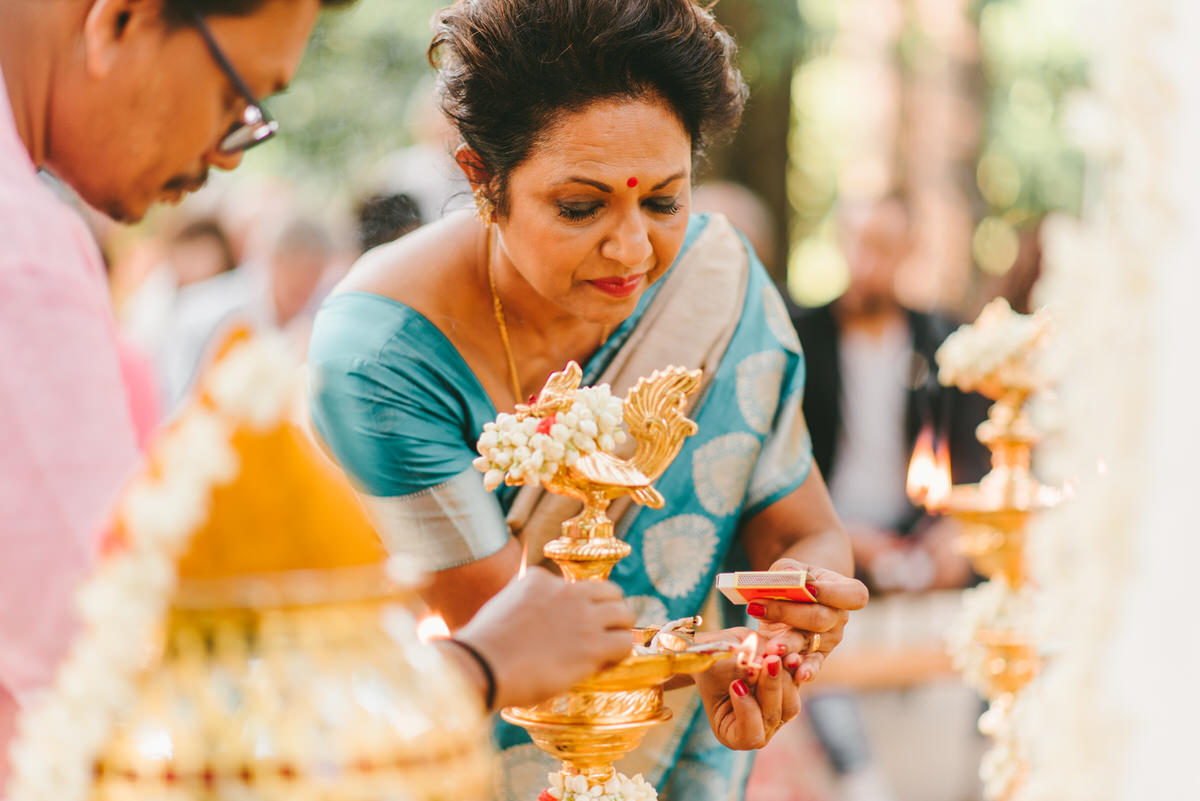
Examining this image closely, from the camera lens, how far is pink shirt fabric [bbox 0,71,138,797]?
3.31ft

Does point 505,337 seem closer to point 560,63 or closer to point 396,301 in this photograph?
point 396,301

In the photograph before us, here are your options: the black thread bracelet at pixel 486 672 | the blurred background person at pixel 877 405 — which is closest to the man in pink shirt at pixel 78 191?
the black thread bracelet at pixel 486 672

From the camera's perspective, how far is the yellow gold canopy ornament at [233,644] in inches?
37.2

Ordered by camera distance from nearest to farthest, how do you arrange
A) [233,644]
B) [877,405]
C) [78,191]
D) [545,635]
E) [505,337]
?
1. [233,644]
2. [545,635]
3. [78,191]
4. [505,337]
5. [877,405]

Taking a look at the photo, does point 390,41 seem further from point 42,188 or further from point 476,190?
point 42,188

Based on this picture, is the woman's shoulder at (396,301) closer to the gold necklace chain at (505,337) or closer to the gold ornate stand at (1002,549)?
the gold necklace chain at (505,337)

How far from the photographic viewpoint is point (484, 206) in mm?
1987

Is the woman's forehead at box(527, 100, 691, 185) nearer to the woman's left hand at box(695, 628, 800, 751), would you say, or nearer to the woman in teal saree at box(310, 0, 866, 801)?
the woman in teal saree at box(310, 0, 866, 801)

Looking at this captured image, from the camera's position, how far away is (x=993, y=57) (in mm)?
12438

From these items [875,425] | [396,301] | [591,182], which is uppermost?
[591,182]

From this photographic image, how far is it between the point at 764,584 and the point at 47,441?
0.88 metres

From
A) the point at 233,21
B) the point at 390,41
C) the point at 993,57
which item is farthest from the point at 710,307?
the point at 993,57

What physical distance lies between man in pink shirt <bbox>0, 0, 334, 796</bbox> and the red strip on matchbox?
0.76 m

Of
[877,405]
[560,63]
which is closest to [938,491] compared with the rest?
[560,63]
